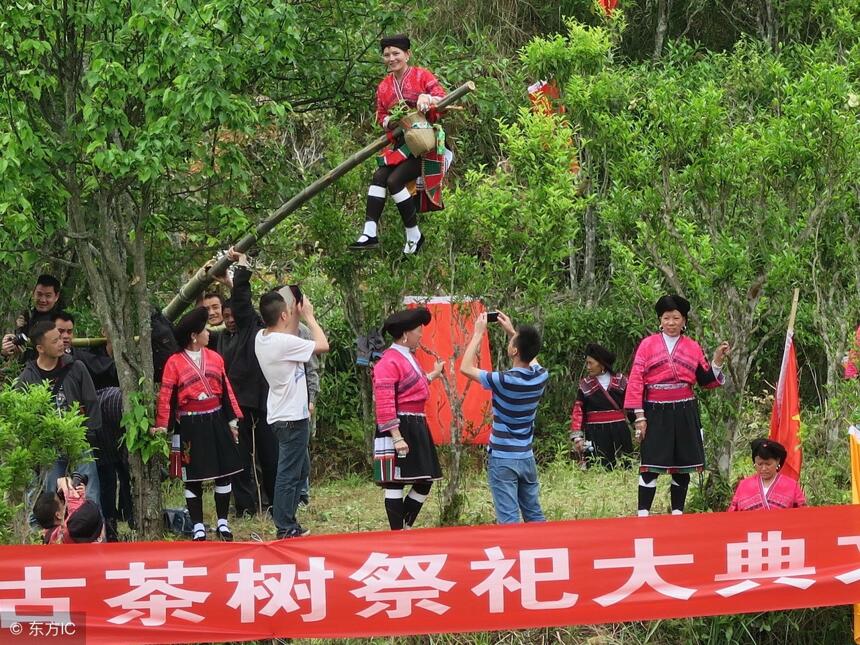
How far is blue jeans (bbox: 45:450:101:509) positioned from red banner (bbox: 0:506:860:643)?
105 cm

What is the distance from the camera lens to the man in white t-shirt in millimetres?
8227

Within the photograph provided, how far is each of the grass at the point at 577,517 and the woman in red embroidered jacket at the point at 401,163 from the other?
1.91 m

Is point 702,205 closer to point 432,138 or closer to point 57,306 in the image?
point 432,138

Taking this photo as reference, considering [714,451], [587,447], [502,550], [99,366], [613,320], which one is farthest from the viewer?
[613,320]

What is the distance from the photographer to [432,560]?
21.4ft

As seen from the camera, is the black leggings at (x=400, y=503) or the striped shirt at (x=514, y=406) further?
the black leggings at (x=400, y=503)

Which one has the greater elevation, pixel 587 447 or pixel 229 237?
pixel 229 237

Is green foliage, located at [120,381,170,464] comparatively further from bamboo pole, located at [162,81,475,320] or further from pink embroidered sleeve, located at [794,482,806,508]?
pink embroidered sleeve, located at [794,482,806,508]

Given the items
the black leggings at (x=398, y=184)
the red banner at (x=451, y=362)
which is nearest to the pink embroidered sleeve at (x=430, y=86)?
the black leggings at (x=398, y=184)

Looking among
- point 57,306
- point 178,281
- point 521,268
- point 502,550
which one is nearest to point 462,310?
point 521,268

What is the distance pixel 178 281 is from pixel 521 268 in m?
4.91

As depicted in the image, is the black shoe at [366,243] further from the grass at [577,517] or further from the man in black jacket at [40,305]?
the man in black jacket at [40,305]

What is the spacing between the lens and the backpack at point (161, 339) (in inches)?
347

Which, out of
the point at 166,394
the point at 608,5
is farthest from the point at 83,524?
the point at 608,5
